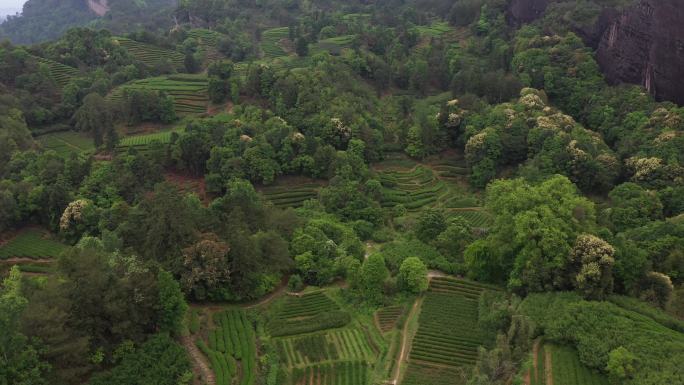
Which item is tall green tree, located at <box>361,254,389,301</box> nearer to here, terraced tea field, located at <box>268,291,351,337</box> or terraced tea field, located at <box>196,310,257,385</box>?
terraced tea field, located at <box>268,291,351,337</box>

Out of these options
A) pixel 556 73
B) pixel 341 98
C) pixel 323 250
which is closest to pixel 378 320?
pixel 323 250

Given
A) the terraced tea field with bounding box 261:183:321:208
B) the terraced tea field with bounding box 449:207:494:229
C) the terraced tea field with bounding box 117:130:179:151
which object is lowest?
the terraced tea field with bounding box 449:207:494:229

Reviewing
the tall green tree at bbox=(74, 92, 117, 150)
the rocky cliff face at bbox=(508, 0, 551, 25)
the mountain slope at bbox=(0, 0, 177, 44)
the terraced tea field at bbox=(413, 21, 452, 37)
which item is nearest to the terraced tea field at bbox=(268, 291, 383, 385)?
the tall green tree at bbox=(74, 92, 117, 150)

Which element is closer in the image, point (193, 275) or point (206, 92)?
point (193, 275)

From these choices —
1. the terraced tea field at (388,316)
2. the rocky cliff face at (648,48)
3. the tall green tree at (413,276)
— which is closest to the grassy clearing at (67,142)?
the tall green tree at (413,276)

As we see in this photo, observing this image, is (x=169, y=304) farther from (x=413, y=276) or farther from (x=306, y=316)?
(x=413, y=276)

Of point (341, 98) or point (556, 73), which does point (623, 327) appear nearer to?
point (341, 98)
